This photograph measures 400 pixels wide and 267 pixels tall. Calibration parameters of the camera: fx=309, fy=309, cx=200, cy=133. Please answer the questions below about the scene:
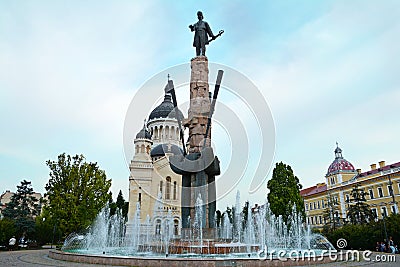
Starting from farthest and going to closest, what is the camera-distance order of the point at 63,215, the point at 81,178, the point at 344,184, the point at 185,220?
the point at 344,184 < the point at 81,178 < the point at 63,215 < the point at 185,220

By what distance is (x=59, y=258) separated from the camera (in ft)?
39.4

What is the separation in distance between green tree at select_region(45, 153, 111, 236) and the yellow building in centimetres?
3140

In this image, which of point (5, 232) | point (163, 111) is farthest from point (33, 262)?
point (163, 111)

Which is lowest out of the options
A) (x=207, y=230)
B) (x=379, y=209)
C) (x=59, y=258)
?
(x=59, y=258)

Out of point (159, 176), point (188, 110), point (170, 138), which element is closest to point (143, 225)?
point (159, 176)

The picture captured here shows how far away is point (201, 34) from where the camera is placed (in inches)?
639

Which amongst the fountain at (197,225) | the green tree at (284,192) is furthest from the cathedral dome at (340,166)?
the fountain at (197,225)

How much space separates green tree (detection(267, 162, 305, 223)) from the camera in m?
34.0

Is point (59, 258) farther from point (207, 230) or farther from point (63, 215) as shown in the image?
point (63, 215)

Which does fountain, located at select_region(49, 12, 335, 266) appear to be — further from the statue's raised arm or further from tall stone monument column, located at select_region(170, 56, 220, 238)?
the statue's raised arm

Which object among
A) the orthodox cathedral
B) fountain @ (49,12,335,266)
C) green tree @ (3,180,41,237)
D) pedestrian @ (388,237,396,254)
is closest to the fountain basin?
fountain @ (49,12,335,266)

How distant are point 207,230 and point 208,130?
14.6 feet

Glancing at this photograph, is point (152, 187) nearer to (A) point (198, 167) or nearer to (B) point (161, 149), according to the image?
(B) point (161, 149)

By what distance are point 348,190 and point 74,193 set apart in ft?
149
